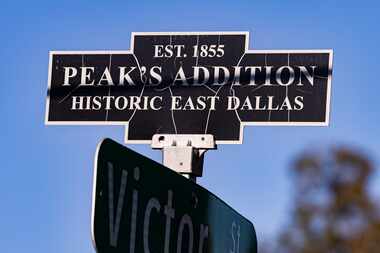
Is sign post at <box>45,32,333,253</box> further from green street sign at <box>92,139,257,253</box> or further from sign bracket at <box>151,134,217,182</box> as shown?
green street sign at <box>92,139,257,253</box>

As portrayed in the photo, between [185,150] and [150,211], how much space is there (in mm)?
784

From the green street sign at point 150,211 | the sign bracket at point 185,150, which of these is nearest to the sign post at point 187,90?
the sign bracket at point 185,150

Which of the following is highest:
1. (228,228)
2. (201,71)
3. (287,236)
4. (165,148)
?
(201,71)

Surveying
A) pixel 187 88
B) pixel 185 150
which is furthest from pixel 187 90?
pixel 185 150

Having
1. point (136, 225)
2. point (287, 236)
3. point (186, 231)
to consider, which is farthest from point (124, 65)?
point (287, 236)

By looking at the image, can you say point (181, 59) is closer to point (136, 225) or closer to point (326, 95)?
point (326, 95)

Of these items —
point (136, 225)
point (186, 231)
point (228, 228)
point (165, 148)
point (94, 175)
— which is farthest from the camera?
point (165, 148)

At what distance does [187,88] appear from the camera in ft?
8.73

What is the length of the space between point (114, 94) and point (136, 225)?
954 mm

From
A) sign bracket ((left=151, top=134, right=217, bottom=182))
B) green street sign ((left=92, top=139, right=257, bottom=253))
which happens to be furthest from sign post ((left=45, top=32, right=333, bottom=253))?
green street sign ((left=92, top=139, right=257, bottom=253))

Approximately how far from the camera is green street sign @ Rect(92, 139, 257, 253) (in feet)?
5.16

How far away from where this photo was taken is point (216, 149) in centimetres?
262

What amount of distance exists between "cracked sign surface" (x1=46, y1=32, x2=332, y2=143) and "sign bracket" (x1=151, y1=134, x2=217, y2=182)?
0.8 inches

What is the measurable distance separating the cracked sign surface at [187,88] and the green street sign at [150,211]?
43 cm
